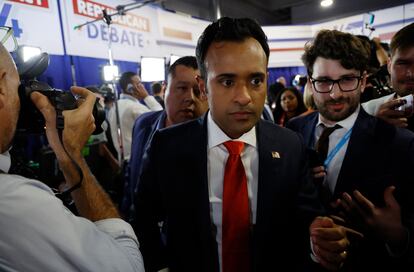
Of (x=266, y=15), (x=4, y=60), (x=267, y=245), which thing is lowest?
(x=267, y=245)

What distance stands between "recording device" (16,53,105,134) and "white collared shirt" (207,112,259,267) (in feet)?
Result: 1.62

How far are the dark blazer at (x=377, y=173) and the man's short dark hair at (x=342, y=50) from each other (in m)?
0.31

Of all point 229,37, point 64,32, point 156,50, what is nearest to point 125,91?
point 64,32

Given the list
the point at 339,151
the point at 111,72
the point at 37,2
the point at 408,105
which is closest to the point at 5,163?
the point at 339,151

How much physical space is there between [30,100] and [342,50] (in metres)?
1.28

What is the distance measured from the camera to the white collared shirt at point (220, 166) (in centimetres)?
109

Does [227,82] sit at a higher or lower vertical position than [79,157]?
higher

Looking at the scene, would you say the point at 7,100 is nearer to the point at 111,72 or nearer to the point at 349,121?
the point at 349,121

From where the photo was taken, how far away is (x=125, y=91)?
13.2ft

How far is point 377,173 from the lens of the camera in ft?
3.98

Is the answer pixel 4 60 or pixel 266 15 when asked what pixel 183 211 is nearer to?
pixel 4 60

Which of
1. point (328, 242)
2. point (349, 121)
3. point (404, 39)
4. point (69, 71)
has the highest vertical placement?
point (69, 71)

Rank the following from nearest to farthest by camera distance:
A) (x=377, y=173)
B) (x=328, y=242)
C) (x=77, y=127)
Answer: (x=77, y=127), (x=328, y=242), (x=377, y=173)

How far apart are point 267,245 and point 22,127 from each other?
2.70ft
